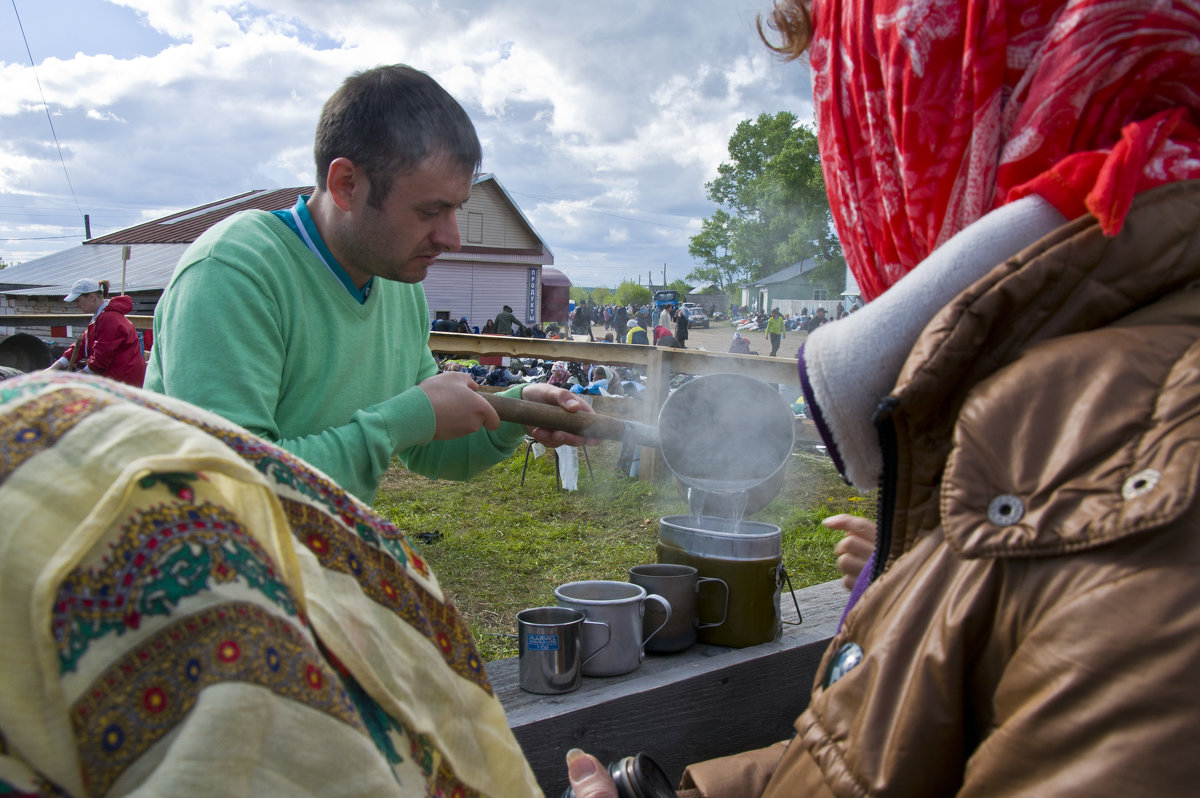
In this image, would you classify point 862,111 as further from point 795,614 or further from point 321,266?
point 795,614

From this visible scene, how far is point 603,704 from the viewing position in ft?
6.65

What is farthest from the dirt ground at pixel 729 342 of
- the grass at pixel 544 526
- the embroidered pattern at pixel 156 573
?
the embroidered pattern at pixel 156 573

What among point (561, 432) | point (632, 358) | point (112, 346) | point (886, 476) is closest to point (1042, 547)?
point (886, 476)

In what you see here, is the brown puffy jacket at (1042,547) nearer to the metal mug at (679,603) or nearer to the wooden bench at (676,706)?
the wooden bench at (676,706)

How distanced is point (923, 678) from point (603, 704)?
1.36 metres

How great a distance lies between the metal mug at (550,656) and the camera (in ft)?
6.66

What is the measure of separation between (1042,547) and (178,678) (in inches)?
30.0

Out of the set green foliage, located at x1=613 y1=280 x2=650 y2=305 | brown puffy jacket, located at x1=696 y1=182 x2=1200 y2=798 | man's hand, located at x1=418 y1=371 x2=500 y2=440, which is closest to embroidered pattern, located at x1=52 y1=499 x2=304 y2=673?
brown puffy jacket, located at x1=696 y1=182 x2=1200 y2=798

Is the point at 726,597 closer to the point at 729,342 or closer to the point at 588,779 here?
the point at 588,779

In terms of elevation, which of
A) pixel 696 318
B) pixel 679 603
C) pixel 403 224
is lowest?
pixel 679 603

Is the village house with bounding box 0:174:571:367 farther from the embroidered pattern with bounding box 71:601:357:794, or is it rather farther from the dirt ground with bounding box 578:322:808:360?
the embroidered pattern with bounding box 71:601:357:794

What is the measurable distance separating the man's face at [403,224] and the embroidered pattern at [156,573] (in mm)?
1563

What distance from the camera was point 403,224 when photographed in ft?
6.86

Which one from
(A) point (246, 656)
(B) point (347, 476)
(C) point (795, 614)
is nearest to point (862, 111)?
(A) point (246, 656)
